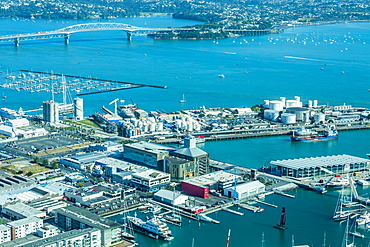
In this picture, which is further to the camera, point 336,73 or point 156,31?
point 156,31

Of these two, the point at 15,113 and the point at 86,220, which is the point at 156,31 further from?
the point at 86,220

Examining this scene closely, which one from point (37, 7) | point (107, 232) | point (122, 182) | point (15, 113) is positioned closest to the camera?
point (107, 232)

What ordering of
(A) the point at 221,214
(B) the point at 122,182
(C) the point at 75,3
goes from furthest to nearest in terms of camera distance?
(C) the point at 75,3 < (B) the point at 122,182 < (A) the point at 221,214

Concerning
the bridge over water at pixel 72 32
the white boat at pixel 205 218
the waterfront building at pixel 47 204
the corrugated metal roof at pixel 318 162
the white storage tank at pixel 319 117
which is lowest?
the white boat at pixel 205 218

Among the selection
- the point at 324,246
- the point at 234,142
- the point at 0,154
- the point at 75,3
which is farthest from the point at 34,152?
the point at 75,3

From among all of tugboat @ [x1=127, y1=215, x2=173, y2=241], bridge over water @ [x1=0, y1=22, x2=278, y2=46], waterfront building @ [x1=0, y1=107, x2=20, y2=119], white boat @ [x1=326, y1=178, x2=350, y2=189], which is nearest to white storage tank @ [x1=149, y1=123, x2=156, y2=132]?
waterfront building @ [x1=0, y1=107, x2=20, y2=119]

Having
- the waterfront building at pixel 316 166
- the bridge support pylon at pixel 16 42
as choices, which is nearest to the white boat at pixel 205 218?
the waterfront building at pixel 316 166

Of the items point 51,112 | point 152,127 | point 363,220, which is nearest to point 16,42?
point 51,112

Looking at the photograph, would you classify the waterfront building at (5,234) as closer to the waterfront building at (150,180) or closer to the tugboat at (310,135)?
the waterfront building at (150,180)
